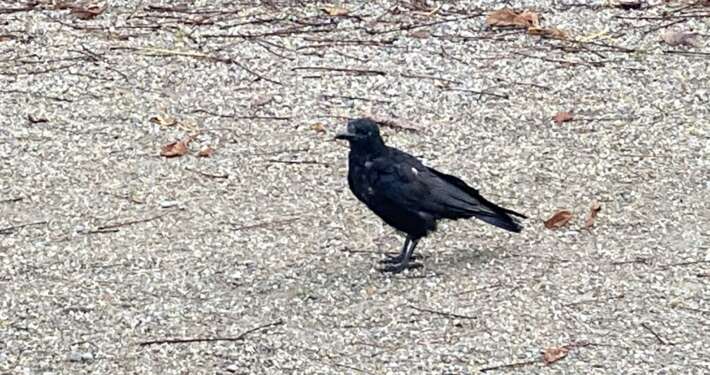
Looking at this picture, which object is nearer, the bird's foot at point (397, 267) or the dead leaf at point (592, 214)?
the bird's foot at point (397, 267)

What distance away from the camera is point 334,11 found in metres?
8.84

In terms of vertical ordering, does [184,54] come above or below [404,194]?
below

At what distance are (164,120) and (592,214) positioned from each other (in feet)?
7.39

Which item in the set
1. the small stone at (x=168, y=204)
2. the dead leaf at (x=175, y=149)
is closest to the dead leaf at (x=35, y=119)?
the dead leaf at (x=175, y=149)

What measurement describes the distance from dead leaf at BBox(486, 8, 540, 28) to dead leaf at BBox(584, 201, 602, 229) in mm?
2374

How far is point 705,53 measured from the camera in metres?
8.36

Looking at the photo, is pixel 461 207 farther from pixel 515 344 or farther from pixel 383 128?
pixel 383 128

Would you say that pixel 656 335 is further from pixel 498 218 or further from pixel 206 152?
pixel 206 152

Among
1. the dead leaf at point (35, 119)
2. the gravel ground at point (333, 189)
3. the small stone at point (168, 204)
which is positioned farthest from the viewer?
the dead leaf at point (35, 119)

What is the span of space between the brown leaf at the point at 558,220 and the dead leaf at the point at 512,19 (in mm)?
2534

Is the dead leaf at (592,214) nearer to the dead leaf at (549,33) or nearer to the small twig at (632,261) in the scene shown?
the small twig at (632,261)

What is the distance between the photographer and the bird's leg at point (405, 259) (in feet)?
19.1

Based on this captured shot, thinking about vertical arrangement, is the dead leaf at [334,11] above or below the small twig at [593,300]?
below

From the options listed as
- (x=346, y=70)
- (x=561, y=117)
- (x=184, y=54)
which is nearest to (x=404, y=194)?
(x=561, y=117)
